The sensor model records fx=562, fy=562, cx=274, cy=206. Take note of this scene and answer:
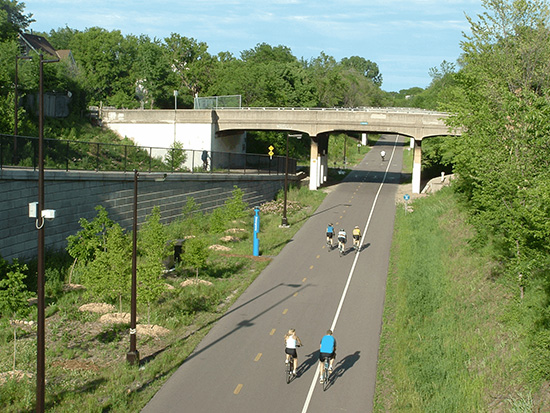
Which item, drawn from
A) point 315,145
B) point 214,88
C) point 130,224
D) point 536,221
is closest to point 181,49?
point 214,88

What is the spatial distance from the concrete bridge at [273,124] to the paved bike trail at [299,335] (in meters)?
19.6

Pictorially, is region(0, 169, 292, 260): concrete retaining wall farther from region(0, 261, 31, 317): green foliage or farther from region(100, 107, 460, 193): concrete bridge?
region(100, 107, 460, 193): concrete bridge

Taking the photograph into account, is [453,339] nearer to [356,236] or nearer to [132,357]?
[132,357]

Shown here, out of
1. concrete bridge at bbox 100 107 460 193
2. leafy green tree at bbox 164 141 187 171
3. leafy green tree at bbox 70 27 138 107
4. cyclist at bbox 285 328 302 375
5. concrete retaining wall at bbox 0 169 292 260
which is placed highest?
leafy green tree at bbox 70 27 138 107

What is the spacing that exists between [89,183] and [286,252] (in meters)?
11.6

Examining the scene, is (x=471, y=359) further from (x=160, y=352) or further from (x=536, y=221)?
(x=160, y=352)

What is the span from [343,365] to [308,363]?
1.12 metres

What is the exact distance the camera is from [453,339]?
19.3 meters

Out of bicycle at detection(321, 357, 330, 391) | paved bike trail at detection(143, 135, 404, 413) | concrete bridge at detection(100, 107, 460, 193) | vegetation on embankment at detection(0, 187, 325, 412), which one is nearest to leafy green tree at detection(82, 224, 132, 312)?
vegetation on embankment at detection(0, 187, 325, 412)

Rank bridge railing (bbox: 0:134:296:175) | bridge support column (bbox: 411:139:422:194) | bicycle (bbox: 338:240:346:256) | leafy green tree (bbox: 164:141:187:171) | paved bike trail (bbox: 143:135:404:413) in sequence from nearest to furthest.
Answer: paved bike trail (bbox: 143:135:404:413) < bridge railing (bbox: 0:134:296:175) < bicycle (bbox: 338:240:346:256) < leafy green tree (bbox: 164:141:187:171) < bridge support column (bbox: 411:139:422:194)

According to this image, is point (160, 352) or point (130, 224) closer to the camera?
point (160, 352)

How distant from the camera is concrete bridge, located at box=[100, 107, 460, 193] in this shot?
177 ft

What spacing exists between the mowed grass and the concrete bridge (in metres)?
25.1

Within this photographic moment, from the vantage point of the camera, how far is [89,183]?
96.3 ft
